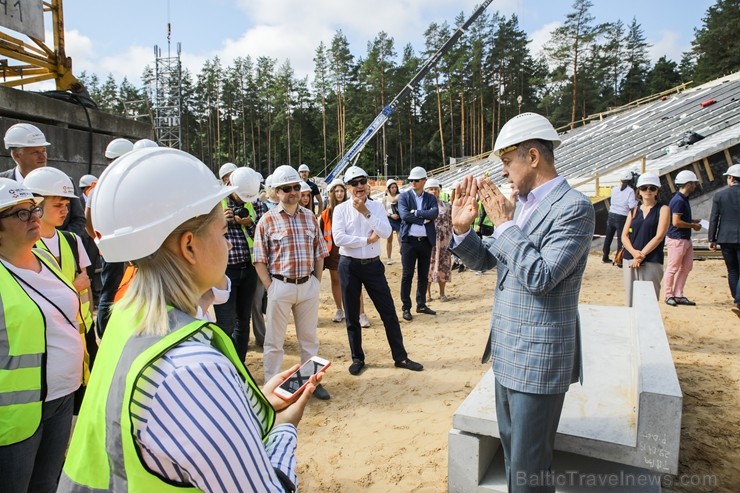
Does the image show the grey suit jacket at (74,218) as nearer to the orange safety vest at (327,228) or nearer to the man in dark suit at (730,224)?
the orange safety vest at (327,228)

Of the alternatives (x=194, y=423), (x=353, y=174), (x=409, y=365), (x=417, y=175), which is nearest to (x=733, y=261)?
(x=417, y=175)

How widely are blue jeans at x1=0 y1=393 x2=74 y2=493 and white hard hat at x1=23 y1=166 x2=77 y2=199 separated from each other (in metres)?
1.78

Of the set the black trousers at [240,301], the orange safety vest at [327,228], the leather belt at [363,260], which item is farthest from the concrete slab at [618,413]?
the orange safety vest at [327,228]

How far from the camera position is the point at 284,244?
14.3 ft

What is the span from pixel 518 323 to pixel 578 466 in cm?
147

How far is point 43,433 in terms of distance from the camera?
→ 2236 millimetres

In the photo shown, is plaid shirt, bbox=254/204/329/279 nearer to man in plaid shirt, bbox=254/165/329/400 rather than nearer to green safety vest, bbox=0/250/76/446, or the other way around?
man in plaid shirt, bbox=254/165/329/400

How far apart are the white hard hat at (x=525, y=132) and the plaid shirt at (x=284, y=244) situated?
2.48 metres

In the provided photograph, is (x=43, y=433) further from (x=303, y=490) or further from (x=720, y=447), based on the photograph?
(x=720, y=447)

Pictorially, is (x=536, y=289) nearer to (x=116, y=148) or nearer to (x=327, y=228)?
(x=327, y=228)

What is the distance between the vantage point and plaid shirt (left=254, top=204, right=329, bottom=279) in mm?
4352

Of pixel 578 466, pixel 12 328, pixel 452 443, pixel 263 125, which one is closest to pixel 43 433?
pixel 12 328

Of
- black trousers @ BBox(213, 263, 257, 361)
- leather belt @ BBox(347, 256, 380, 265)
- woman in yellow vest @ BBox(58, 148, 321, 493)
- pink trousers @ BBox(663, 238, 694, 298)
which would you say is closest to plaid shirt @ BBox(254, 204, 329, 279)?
black trousers @ BBox(213, 263, 257, 361)

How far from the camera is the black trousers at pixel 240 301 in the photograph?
461 centimetres
